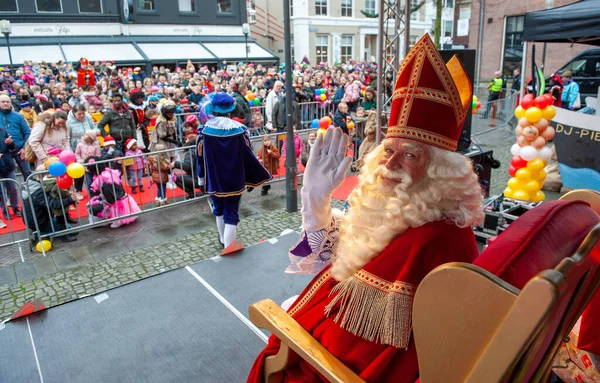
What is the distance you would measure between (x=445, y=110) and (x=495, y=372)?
1.09 metres

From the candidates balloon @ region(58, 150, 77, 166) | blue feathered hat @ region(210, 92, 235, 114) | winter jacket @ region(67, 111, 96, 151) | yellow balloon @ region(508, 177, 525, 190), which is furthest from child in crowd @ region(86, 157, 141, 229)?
yellow balloon @ region(508, 177, 525, 190)

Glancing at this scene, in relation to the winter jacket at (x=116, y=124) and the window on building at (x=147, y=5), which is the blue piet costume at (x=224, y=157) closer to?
the winter jacket at (x=116, y=124)

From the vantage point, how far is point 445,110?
1761mm

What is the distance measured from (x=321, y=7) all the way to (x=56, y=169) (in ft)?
108

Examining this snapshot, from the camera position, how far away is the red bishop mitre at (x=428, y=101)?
1.74 metres

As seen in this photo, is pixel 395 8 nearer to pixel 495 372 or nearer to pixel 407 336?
pixel 407 336

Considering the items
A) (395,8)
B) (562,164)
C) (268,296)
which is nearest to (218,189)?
(268,296)

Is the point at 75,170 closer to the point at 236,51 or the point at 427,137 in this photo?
→ the point at 427,137

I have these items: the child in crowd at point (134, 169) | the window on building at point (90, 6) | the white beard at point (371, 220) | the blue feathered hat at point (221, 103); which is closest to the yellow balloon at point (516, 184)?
the blue feathered hat at point (221, 103)

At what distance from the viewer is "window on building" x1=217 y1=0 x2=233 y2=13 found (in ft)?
88.2

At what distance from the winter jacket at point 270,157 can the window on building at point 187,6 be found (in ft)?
70.3

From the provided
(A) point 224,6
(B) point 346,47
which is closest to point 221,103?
(A) point 224,6

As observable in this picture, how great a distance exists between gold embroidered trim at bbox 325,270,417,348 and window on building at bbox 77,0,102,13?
84.6 ft

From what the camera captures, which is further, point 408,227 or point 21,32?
point 21,32
